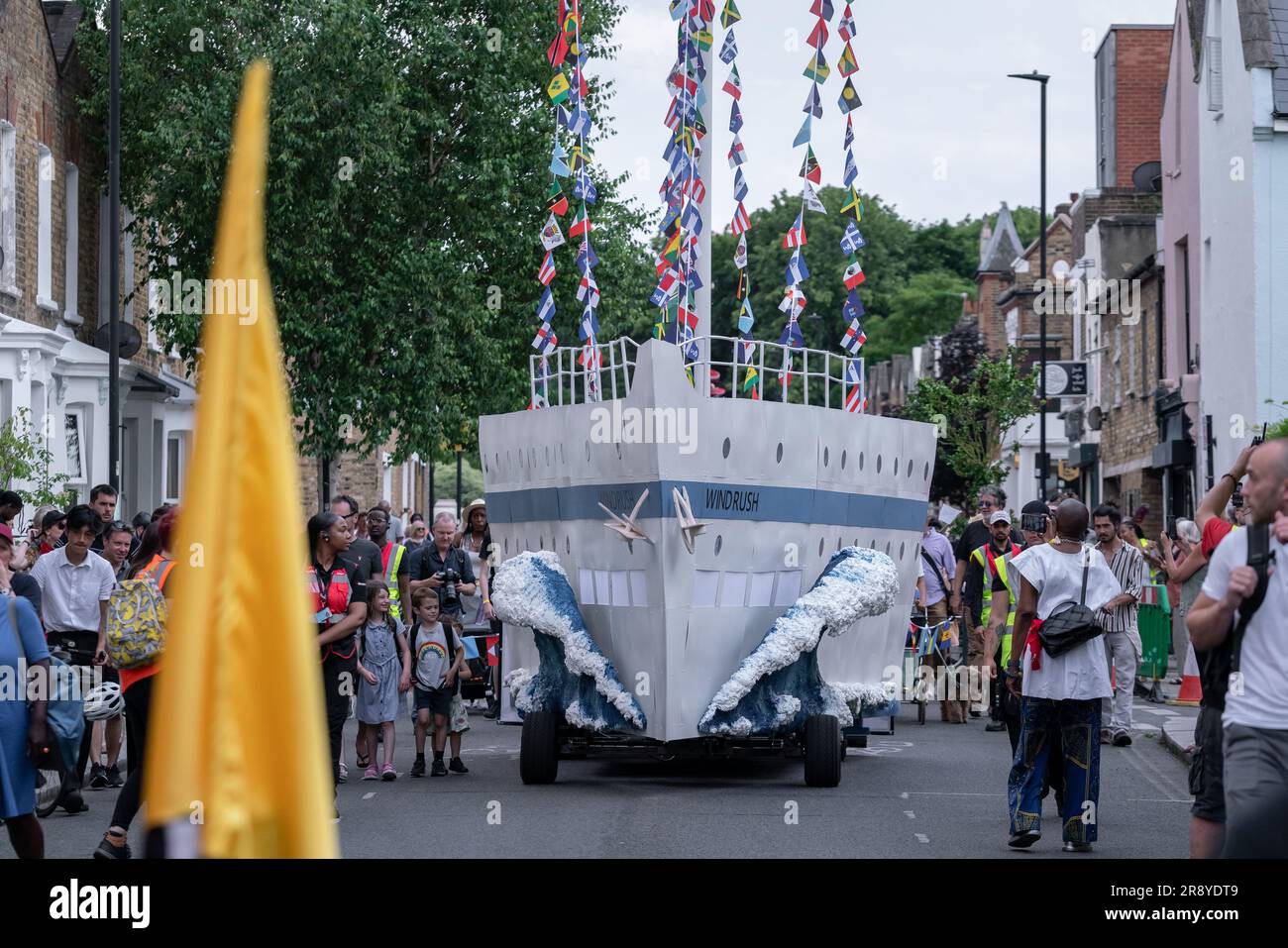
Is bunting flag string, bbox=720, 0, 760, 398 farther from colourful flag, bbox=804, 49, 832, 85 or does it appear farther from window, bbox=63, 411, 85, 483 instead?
window, bbox=63, 411, 85, 483

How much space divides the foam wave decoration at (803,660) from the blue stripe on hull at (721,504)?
43 centimetres

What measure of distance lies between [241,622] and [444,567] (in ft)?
46.3

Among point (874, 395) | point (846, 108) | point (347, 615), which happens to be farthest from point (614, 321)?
point (874, 395)

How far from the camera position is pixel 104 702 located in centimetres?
1002

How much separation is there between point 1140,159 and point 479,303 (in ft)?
76.2

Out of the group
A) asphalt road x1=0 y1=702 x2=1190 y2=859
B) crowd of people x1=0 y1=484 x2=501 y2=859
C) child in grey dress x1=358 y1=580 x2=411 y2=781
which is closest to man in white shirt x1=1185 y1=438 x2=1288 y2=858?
asphalt road x1=0 y1=702 x2=1190 y2=859

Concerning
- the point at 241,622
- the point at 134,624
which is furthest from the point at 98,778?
the point at 241,622

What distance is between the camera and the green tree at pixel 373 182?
29312 mm

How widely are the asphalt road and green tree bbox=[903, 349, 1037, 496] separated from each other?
2081 centimetres

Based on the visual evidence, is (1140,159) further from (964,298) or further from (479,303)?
(964,298)

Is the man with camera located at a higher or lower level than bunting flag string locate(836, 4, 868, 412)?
lower

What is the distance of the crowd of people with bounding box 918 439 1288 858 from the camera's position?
6.04 metres

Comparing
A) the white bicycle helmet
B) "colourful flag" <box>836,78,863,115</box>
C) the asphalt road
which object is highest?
"colourful flag" <box>836,78,863,115</box>

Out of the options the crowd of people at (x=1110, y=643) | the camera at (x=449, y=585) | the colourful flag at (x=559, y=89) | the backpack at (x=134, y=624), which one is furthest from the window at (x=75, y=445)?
the backpack at (x=134, y=624)
